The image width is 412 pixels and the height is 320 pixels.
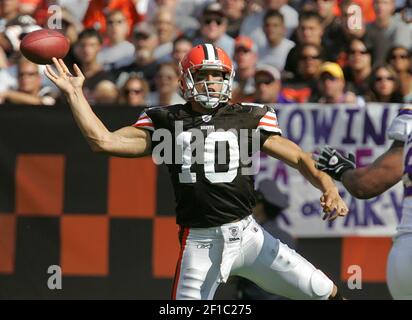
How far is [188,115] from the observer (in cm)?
624

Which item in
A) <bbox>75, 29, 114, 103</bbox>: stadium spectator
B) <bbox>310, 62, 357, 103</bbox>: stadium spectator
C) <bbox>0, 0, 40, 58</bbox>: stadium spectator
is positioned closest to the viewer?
<bbox>310, 62, 357, 103</bbox>: stadium spectator

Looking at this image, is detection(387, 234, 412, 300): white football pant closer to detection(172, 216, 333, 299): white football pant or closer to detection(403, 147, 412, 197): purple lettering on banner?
detection(403, 147, 412, 197): purple lettering on banner

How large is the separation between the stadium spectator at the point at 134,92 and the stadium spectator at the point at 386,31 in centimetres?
225

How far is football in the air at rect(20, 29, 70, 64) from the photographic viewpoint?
20.9 ft

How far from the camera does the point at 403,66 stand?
30.0 feet

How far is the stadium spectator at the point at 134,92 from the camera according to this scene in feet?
29.7

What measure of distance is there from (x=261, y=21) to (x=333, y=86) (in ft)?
4.97

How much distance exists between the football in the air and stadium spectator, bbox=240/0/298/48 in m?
3.80

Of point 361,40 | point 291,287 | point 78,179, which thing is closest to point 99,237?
point 78,179

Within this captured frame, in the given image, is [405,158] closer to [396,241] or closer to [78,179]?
[396,241]

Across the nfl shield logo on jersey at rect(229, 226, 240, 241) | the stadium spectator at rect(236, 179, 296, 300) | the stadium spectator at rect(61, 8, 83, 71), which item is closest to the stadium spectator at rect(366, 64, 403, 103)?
the stadium spectator at rect(236, 179, 296, 300)

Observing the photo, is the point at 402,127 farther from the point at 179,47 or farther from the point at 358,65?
the point at 179,47

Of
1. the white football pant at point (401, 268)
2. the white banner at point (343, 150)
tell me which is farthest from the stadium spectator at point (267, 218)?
the white football pant at point (401, 268)

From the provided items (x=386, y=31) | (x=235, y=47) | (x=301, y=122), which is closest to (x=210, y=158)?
(x=301, y=122)
